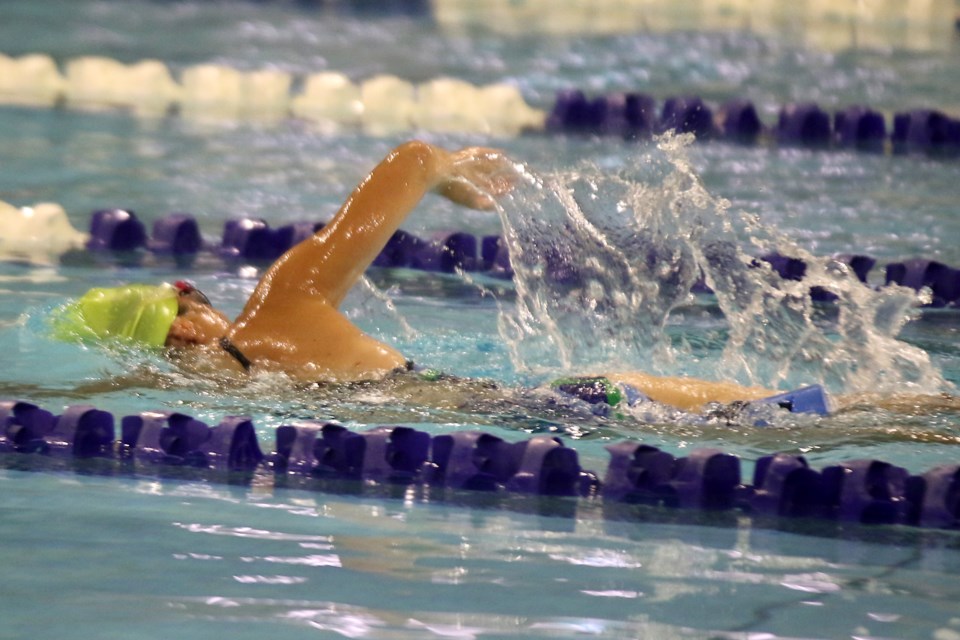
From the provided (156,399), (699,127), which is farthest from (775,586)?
(699,127)

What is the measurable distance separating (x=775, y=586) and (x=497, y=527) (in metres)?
0.65

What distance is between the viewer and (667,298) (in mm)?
5043

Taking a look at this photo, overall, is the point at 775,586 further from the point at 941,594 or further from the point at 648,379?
the point at 648,379

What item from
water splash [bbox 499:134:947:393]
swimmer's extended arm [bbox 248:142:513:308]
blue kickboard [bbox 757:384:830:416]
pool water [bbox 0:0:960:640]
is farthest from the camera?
water splash [bbox 499:134:947:393]

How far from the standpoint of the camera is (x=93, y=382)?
3.89m

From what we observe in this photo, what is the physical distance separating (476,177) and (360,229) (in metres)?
0.34

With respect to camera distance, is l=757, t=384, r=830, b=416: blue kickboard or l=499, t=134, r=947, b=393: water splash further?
l=499, t=134, r=947, b=393: water splash

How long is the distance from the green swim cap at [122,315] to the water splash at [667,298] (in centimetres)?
100

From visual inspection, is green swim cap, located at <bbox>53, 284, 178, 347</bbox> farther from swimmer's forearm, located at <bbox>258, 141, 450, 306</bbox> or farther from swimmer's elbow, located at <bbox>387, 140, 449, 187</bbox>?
swimmer's elbow, located at <bbox>387, 140, 449, 187</bbox>

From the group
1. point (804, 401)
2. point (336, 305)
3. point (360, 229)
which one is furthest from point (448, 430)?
point (804, 401)

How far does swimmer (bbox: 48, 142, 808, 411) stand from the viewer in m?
3.62

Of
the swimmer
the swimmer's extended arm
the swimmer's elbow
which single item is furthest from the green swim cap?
the swimmer's elbow

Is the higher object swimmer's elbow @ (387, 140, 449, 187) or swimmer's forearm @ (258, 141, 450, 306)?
swimmer's elbow @ (387, 140, 449, 187)

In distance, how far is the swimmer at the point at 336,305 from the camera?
362cm
